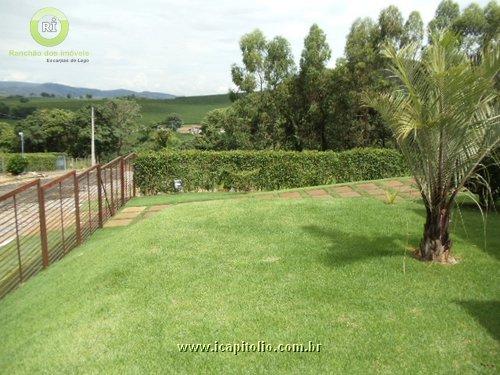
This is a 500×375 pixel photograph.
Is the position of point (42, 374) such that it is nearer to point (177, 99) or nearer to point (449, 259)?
point (449, 259)

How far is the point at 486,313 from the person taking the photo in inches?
146

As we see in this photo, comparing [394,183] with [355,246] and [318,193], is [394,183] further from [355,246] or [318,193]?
[355,246]

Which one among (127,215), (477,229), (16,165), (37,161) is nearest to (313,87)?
(127,215)

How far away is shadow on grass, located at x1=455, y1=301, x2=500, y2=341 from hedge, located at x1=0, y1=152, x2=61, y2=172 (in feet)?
132

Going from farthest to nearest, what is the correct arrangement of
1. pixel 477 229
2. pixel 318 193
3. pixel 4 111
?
pixel 4 111, pixel 318 193, pixel 477 229

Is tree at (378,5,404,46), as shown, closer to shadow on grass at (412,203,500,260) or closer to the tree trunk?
shadow on grass at (412,203,500,260)

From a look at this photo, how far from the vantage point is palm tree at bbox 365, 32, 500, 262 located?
158 inches

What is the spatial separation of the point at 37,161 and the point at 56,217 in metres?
33.4

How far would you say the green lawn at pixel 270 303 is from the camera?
3.28 metres

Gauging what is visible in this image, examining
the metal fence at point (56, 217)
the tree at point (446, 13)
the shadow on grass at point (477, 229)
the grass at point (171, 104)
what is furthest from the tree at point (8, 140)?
the shadow on grass at point (477, 229)

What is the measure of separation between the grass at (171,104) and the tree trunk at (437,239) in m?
86.6

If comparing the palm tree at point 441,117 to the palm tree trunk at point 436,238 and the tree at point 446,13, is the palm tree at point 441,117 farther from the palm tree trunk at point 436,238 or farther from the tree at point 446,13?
the tree at point 446,13

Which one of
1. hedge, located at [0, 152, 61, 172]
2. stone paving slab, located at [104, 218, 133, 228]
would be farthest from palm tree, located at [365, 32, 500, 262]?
hedge, located at [0, 152, 61, 172]

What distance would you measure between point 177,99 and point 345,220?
116137 mm
